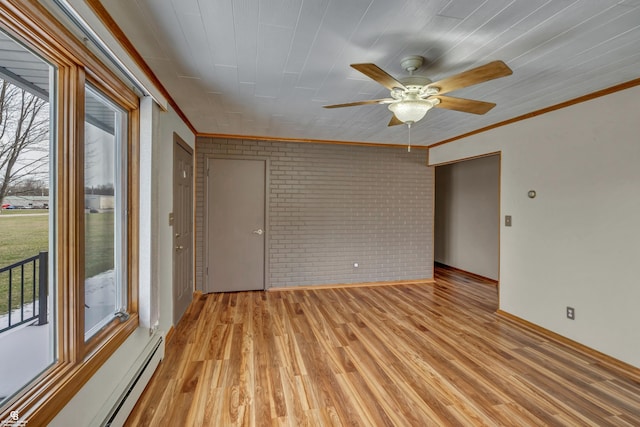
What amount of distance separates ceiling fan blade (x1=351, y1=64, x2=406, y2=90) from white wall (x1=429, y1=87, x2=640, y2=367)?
2.14 metres

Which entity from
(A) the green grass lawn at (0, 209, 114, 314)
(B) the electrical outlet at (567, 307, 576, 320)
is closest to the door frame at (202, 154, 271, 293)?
(A) the green grass lawn at (0, 209, 114, 314)

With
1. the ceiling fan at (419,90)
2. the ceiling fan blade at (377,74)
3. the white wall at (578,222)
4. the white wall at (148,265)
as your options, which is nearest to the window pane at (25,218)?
the white wall at (148,265)

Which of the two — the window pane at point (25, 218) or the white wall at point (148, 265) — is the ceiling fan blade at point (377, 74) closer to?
the window pane at point (25, 218)

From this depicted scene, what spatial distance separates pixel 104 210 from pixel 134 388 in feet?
3.80

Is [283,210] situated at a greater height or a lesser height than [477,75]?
lesser

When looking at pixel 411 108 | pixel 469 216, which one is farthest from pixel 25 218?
pixel 469 216

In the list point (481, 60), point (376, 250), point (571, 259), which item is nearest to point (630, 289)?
point (571, 259)

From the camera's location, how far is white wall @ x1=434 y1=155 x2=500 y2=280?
523cm

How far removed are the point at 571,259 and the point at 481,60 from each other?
2206 mm

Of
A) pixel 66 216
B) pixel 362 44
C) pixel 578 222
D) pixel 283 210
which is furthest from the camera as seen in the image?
pixel 283 210

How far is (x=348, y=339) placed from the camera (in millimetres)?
2893

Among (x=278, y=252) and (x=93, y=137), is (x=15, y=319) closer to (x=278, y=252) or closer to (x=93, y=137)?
(x=93, y=137)

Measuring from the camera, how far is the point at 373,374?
2291mm

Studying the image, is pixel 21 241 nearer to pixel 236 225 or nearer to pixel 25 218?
pixel 25 218
